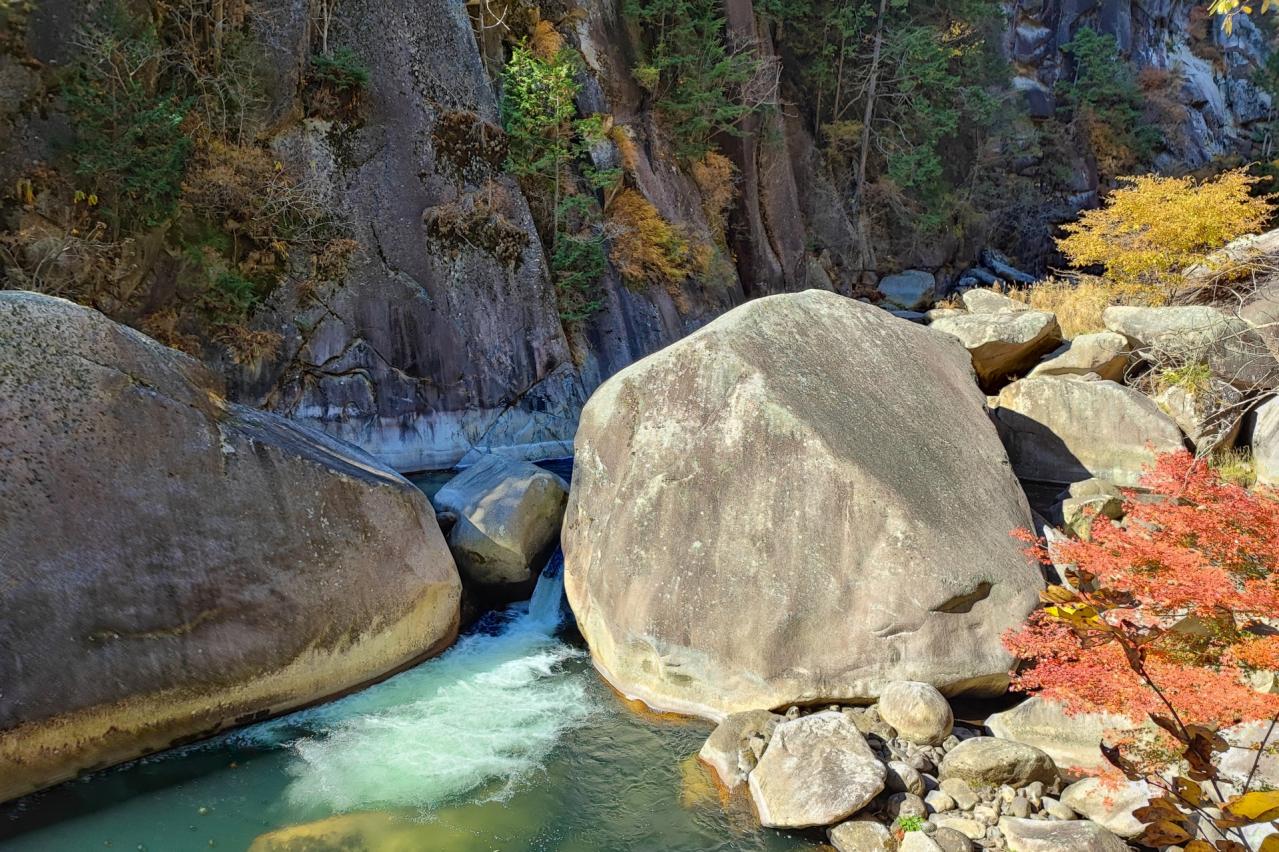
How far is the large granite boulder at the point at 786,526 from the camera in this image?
5879mm

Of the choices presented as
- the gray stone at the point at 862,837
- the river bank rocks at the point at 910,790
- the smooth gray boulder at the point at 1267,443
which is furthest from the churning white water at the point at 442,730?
the smooth gray boulder at the point at 1267,443

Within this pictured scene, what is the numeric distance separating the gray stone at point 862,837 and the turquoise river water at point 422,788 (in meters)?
0.18

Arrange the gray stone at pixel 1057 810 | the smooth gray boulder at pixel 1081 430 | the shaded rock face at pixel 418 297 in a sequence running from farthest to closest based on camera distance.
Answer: the shaded rock face at pixel 418 297
the smooth gray boulder at pixel 1081 430
the gray stone at pixel 1057 810

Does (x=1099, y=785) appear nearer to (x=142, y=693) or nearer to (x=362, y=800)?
(x=362, y=800)

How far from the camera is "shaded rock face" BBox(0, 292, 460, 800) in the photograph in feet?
16.8

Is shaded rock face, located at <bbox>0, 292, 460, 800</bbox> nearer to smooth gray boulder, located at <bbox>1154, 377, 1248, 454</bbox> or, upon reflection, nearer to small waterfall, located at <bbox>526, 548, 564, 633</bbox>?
small waterfall, located at <bbox>526, 548, 564, 633</bbox>

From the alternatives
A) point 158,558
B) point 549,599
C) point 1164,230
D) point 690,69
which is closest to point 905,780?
point 549,599

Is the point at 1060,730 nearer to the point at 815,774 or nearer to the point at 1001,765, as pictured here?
the point at 1001,765

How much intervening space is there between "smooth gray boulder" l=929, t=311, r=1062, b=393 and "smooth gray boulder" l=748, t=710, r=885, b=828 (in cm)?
726

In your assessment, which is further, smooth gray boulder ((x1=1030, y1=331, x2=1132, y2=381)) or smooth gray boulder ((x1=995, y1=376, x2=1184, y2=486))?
smooth gray boulder ((x1=1030, y1=331, x2=1132, y2=381))

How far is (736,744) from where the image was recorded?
554 cm

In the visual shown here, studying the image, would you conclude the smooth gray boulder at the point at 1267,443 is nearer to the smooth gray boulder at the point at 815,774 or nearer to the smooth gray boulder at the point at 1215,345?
the smooth gray boulder at the point at 1215,345

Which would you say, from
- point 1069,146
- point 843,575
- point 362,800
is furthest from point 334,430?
point 1069,146

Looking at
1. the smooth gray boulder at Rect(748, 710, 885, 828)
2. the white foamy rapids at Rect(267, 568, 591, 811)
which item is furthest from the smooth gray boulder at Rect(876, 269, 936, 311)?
the smooth gray boulder at Rect(748, 710, 885, 828)
